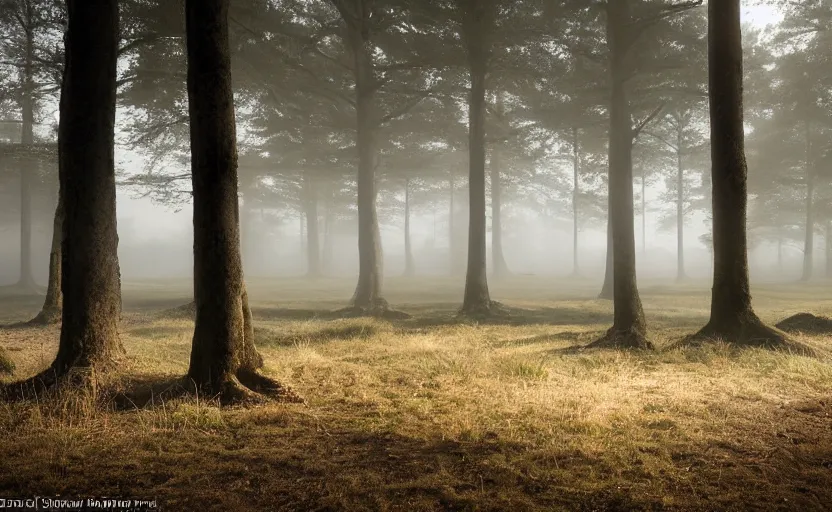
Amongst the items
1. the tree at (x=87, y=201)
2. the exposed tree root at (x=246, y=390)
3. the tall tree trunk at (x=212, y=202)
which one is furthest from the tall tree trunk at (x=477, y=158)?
the tree at (x=87, y=201)

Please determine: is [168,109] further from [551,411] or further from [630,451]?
[630,451]

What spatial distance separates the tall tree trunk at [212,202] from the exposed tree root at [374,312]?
9.36 m

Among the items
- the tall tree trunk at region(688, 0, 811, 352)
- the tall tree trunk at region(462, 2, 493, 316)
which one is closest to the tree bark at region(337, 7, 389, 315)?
the tall tree trunk at region(462, 2, 493, 316)

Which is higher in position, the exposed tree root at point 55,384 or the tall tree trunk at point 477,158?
the tall tree trunk at point 477,158

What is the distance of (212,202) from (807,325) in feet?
36.1

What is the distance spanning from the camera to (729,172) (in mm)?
9039

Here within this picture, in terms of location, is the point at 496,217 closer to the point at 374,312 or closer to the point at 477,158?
the point at 477,158

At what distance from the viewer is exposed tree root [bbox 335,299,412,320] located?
15528 mm

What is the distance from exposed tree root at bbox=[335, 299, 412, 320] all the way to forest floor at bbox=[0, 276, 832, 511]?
6525 millimetres

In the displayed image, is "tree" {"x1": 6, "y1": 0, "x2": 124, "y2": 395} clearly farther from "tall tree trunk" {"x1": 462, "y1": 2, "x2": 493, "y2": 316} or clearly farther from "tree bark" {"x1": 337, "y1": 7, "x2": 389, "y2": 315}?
"tall tree trunk" {"x1": 462, "y1": 2, "x2": 493, "y2": 316}

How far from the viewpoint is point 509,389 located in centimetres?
631

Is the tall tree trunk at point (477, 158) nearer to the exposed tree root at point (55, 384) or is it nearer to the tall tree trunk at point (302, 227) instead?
the exposed tree root at point (55, 384)

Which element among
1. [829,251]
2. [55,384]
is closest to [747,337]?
[55,384]

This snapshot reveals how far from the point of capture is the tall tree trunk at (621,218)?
32.5ft
